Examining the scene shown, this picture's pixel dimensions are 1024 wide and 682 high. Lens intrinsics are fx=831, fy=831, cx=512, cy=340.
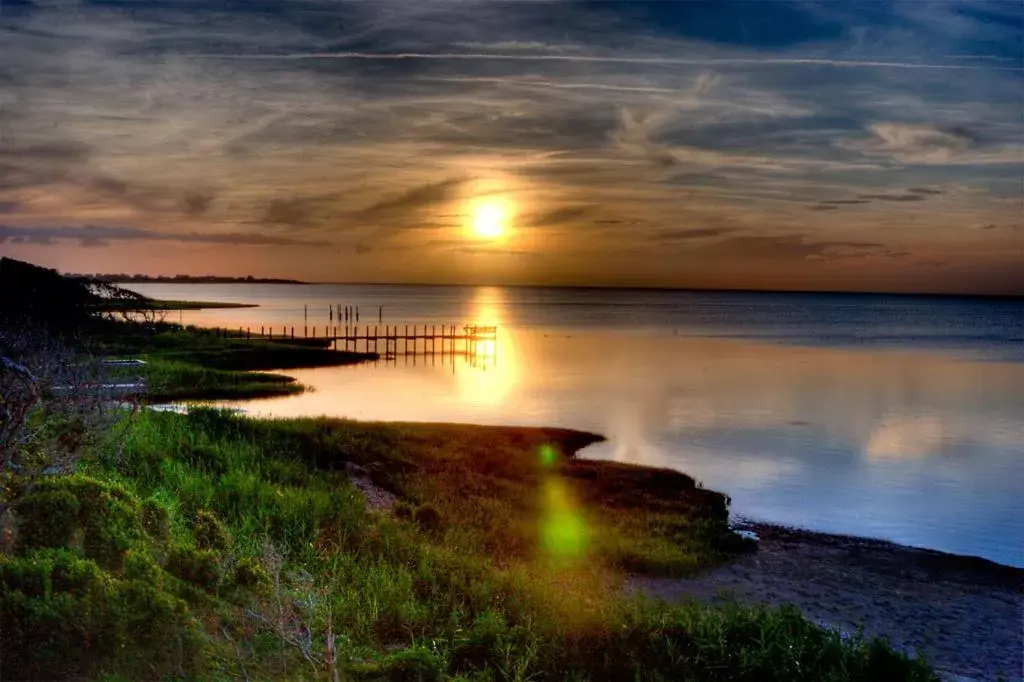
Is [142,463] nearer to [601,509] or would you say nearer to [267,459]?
[267,459]

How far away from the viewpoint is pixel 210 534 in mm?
9703

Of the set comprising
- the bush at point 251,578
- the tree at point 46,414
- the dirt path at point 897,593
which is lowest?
the dirt path at point 897,593

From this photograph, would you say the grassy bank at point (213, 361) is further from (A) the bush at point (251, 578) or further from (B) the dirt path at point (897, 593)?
(A) the bush at point (251, 578)

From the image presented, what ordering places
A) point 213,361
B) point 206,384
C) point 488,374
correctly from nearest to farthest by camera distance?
point 206,384, point 213,361, point 488,374

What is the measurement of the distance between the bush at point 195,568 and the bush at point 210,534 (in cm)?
120

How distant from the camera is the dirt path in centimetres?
1237

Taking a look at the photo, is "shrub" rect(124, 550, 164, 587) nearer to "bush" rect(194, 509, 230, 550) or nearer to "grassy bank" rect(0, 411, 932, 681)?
"grassy bank" rect(0, 411, 932, 681)

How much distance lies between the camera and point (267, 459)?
54.6 ft

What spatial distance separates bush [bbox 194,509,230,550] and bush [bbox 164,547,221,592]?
1198mm

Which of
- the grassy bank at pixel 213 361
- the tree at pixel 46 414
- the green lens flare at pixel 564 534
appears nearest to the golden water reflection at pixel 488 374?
the grassy bank at pixel 213 361

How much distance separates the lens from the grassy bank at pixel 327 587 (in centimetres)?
636

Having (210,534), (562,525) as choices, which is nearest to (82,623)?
(210,534)

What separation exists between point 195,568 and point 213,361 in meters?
47.6

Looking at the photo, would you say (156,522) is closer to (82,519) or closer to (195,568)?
(195,568)
